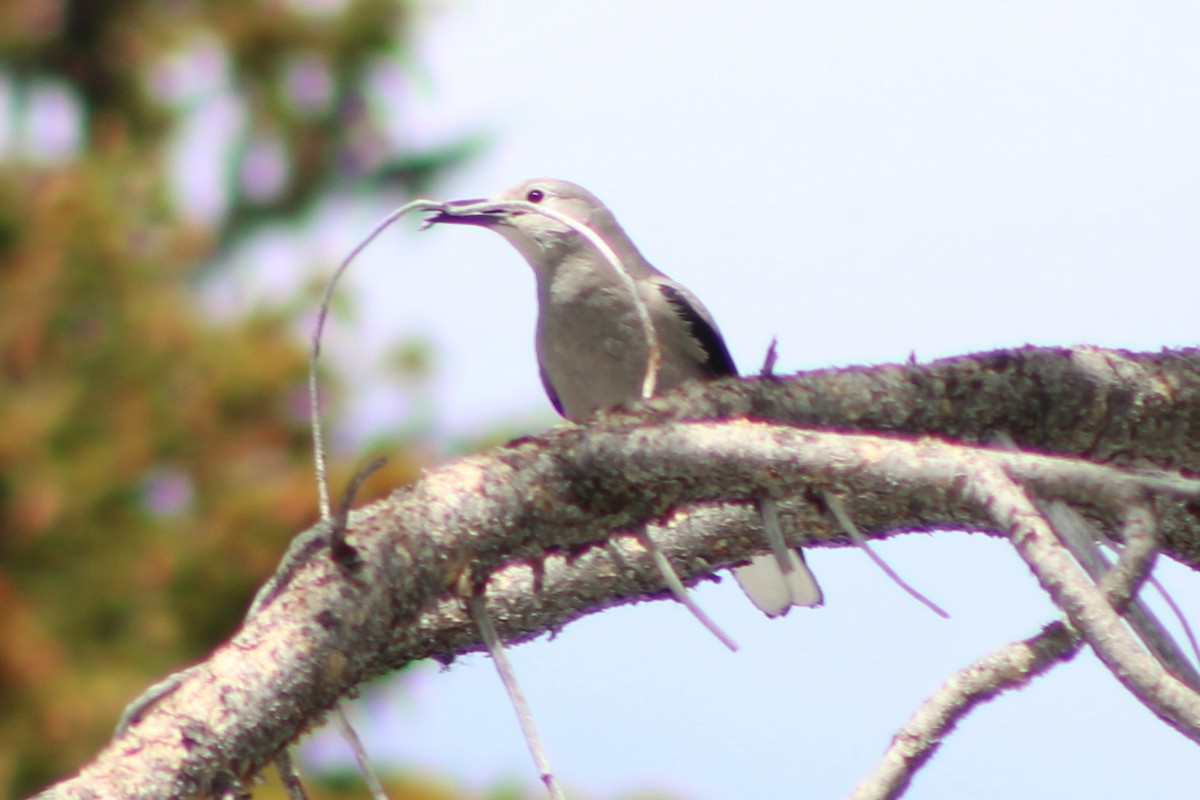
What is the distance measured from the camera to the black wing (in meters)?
3.68

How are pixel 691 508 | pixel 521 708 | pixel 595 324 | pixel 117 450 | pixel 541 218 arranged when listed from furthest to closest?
1. pixel 117 450
2. pixel 541 218
3. pixel 595 324
4. pixel 691 508
5. pixel 521 708

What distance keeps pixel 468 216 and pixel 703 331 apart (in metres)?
0.73

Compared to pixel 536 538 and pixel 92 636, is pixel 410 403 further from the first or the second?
pixel 536 538

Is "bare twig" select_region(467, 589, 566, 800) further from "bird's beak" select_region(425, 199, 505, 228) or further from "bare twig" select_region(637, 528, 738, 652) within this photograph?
"bird's beak" select_region(425, 199, 505, 228)

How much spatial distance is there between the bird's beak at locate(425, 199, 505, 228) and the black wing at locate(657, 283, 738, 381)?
0.51 m

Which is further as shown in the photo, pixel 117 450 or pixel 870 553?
pixel 117 450

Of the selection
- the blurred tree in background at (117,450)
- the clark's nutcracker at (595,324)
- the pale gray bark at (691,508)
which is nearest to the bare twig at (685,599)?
the pale gray bark at (691,508)

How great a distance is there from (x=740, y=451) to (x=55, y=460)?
668cm

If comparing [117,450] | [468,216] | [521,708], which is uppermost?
[117,450]

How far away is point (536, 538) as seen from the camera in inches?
81.8

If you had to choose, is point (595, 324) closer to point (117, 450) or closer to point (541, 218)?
point (541, 218)

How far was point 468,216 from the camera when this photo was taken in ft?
12.0

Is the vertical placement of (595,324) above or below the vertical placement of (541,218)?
below

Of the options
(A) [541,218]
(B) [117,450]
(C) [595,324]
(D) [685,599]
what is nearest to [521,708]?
(D) [685,599]
